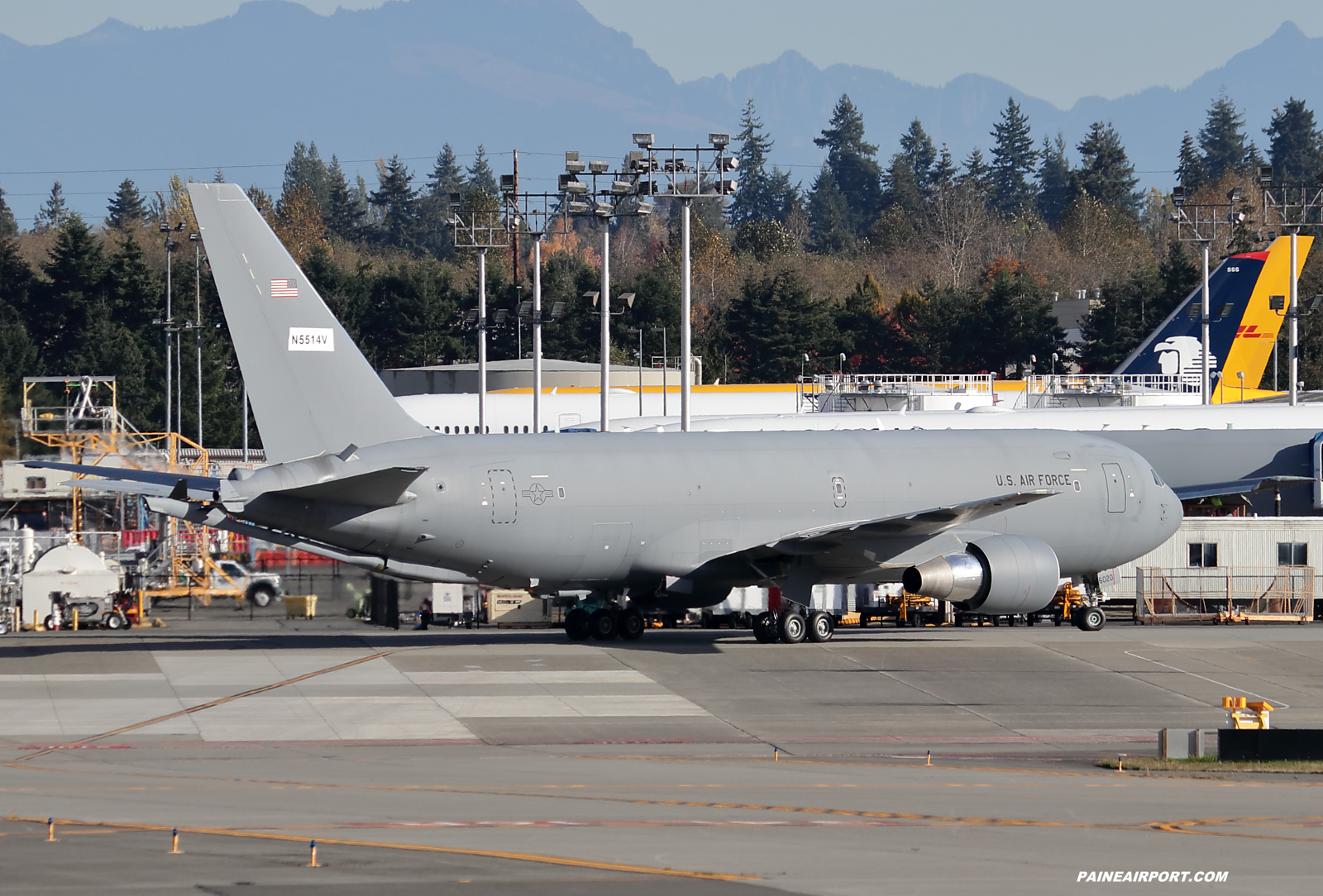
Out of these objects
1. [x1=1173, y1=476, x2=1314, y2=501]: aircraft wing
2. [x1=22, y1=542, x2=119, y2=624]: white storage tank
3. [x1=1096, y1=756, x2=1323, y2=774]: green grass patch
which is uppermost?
[x1=1173, y1=476, x2=1314, y2=501]: aircraft wing

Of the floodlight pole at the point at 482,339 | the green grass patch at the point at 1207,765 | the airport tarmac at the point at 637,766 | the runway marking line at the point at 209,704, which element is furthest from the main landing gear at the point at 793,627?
the floodlight pole at the point at 482,339

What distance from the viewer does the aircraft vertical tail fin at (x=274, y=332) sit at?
104 feet

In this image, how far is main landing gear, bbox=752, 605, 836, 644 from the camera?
118 ft

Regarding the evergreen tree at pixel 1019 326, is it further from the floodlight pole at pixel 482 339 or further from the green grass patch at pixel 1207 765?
the green grass patch at pixel 1207 765

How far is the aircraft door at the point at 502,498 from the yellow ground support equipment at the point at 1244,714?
15.0 meters

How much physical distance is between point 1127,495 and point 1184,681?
812 centimetres

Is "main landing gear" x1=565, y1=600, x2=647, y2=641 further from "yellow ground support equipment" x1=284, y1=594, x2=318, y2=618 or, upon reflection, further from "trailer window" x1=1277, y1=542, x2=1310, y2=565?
"trailer window" x1=1277, y1=542, x2=1310, y2=565

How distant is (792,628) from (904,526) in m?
3.80

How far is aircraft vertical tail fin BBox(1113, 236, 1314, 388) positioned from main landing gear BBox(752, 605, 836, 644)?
47222 millimetres

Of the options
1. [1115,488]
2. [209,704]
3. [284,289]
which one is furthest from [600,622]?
[1115,488]

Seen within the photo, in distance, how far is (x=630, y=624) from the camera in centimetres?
3622

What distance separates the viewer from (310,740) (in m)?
24.1

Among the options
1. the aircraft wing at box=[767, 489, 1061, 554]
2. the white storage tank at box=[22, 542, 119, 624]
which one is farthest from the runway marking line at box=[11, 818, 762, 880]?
the white storage tank at box=[22, 542, 119, 624]

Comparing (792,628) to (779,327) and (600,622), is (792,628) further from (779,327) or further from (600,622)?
(779,327)
